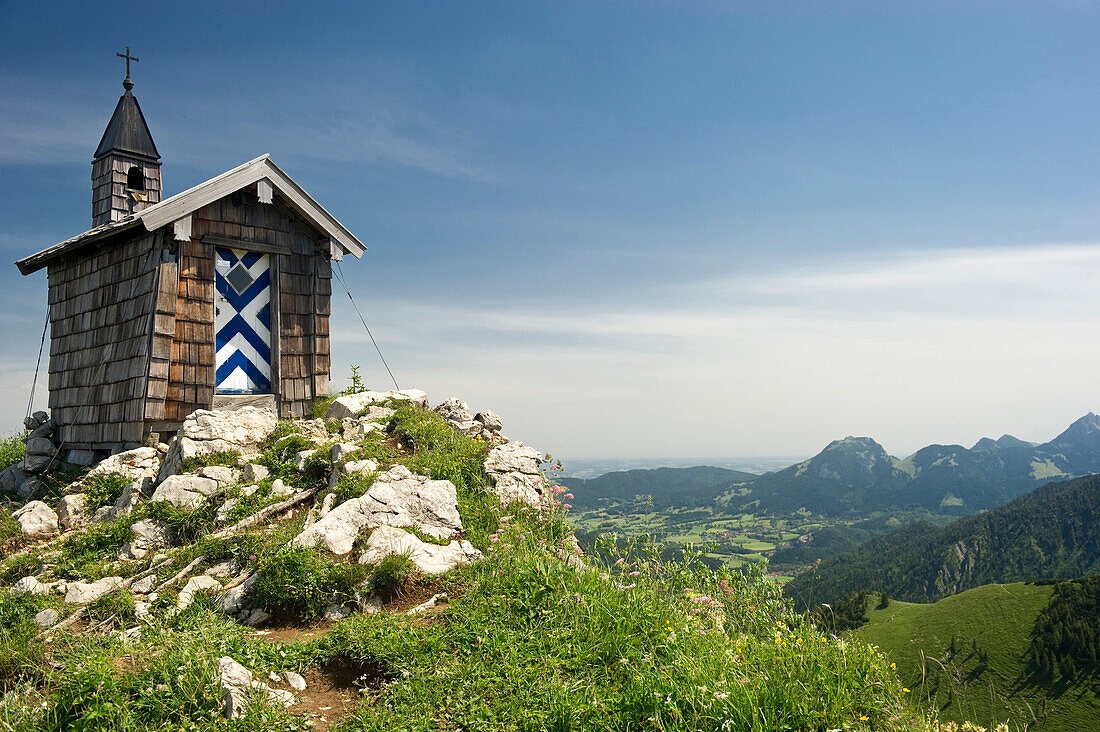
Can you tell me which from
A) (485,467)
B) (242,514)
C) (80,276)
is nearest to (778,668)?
(485,467)

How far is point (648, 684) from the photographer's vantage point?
525 centimetres

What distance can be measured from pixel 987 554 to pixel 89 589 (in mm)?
211310

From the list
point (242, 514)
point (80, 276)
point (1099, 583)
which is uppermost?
point (80, 276)

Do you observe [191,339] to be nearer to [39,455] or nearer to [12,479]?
[39,455]

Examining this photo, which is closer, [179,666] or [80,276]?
[179,666]

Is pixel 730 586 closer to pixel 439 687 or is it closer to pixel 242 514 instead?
pixel 439 687

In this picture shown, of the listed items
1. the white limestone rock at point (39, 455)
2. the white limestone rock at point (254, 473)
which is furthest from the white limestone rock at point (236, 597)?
the white limestone rock at point (39, 455)

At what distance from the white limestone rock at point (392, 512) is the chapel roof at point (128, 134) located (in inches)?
754

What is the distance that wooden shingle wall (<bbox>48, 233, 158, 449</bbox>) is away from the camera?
44.9ft

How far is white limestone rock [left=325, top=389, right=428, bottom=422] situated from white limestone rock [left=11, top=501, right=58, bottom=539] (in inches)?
203

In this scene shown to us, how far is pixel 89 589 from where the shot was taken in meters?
8.23

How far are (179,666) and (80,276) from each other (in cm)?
1485

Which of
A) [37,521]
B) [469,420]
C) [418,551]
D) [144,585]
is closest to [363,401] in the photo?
[469,420]

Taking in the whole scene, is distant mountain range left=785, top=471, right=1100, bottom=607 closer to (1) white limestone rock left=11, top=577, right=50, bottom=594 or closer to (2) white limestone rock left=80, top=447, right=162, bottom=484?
(2) white limestone rock left=80, top=447, right=162, bottom=484
